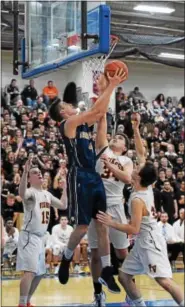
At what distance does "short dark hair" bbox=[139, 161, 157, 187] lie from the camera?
714 cm

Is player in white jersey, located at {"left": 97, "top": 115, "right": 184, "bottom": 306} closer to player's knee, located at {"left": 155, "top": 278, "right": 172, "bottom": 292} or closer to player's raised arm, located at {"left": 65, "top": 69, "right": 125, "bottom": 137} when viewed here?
player's knee, located at {"left": 155, "top": 278, "right": 172, "bottom": 292}

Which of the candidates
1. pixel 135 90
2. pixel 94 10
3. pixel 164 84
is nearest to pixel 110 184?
pixel 94 10

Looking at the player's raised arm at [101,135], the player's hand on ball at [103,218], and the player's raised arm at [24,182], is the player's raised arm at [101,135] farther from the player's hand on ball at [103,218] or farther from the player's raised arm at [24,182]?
the player's raised arm at [24,182]

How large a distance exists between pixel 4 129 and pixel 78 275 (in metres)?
4.73

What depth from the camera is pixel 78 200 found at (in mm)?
6656

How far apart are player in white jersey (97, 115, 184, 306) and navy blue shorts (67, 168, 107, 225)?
58cm

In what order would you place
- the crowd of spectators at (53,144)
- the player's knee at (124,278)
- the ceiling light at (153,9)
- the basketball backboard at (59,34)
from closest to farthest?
the basketball backboard at (59,34) → the player's knee at (124,278) → the crowd of spectators at (53,144) → the ceiling light at (153,9)

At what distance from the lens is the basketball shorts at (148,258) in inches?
289

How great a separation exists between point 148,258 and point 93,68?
7.43ft

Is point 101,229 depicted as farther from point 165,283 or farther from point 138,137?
point 138,137

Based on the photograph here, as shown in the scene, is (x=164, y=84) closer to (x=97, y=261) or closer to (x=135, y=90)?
(x=135, y=90)

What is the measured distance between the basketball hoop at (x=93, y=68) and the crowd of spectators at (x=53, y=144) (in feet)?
11.8

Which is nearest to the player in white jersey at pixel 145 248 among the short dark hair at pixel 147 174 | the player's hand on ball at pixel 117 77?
the short dark hair at pixel 147 174

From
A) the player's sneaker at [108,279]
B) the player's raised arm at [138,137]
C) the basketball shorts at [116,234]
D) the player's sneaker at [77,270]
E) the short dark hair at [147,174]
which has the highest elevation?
the player's raised arm at [138,137]
